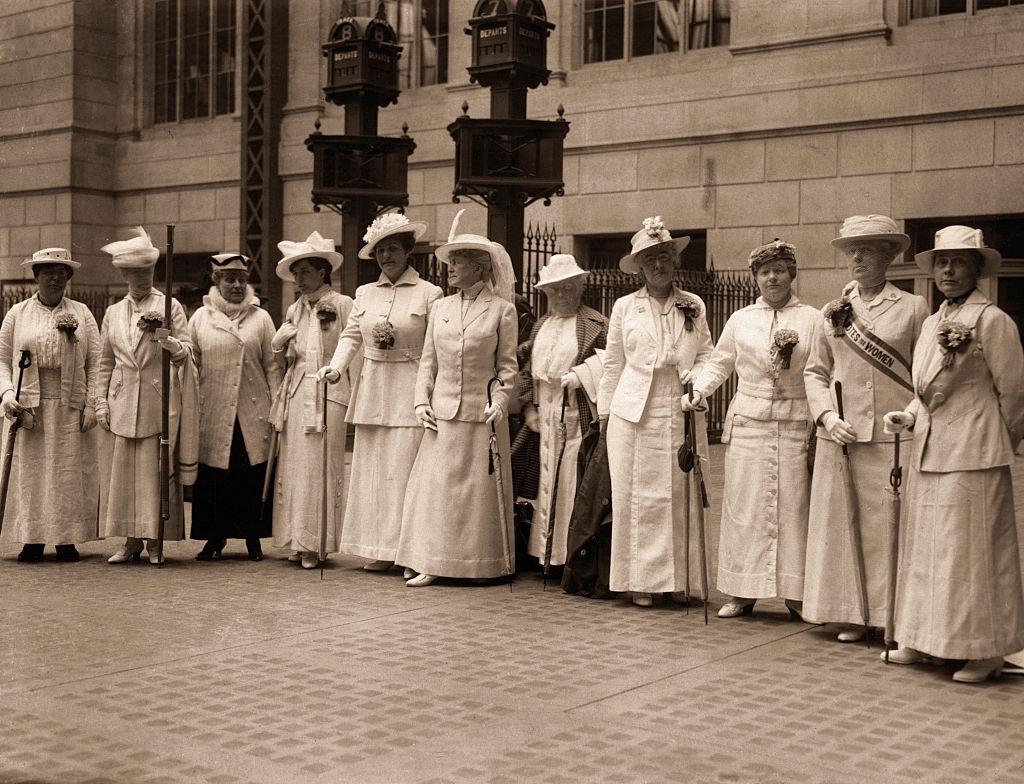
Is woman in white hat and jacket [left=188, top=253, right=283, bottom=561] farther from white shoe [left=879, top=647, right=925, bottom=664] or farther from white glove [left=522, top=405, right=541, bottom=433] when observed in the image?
white shoe [left=879, top=647, right=925, bottom=664]

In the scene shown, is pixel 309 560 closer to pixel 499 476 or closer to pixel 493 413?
pixel 499 476

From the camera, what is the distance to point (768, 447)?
299 inches

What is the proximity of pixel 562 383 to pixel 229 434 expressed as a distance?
256 cm

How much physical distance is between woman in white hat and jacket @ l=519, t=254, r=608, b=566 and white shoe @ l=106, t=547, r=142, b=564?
2.90 meters

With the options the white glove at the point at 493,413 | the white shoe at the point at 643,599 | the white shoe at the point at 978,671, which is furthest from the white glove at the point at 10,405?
the white shoe at the point at 978,671

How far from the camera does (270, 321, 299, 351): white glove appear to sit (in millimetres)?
9602

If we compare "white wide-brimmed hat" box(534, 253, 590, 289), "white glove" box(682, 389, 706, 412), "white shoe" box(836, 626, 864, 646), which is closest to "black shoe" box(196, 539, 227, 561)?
"white wide-brimmed hat" box(534, 253, 590, 289)

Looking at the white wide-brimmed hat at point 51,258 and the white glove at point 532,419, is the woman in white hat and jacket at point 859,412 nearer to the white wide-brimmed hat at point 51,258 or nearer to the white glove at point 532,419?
the white glove at point 532,419

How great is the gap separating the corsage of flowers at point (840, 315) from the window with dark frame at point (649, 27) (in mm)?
13308

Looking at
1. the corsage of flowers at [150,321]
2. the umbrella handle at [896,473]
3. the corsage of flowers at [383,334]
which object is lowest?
the umbrella handle at [896,473]

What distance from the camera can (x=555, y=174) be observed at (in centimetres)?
1069

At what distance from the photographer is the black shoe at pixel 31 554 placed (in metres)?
9.59

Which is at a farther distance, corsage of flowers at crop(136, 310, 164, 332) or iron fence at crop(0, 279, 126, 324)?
iron fence at crop(0, 279, 126, 324)

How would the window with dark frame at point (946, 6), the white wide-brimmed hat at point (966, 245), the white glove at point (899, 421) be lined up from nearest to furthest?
the white wide-brimmed hat at point (966, 245)
the white glove at point (899, 421)
the window with dark frame at point (946, 6)
